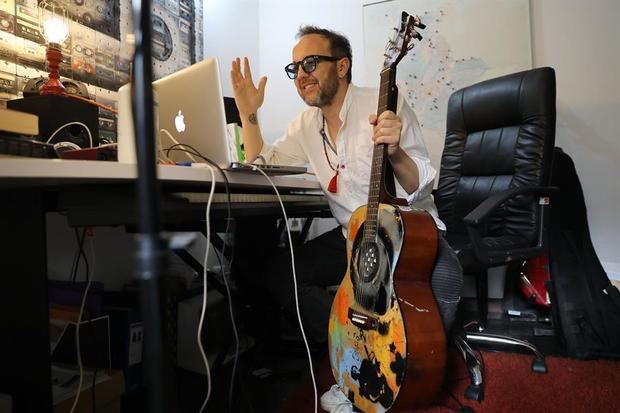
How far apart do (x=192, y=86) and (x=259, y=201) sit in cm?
37

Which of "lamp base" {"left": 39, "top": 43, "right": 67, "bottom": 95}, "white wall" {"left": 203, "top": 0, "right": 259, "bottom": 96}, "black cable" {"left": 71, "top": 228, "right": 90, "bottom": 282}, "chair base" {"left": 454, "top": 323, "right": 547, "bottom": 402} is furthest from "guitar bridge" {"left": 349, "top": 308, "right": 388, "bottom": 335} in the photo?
"white wall" {"left": 203, "top": 0, "right": 259, "bottom": 96}

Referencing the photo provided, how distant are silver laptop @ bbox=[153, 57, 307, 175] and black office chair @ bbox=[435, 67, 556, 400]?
702mm

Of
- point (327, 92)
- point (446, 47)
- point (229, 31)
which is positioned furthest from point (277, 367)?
point (229, 31)

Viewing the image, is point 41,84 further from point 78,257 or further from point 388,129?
point 388,129

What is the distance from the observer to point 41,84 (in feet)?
4.40

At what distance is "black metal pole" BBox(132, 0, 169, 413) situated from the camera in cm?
27

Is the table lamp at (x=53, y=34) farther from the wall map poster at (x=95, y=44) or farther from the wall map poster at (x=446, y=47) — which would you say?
the wall map poster at (x=446, y=47)

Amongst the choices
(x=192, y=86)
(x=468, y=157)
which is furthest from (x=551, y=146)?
(x=192, y=86)

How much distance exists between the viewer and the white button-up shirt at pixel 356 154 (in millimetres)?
1259

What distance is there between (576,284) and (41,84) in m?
2.18

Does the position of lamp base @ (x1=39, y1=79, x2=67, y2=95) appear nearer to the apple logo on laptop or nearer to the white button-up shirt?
the apple logo on laptop

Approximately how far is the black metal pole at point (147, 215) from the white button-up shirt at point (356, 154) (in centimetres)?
102

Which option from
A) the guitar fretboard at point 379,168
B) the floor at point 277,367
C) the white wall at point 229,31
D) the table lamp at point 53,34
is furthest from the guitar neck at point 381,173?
the white wall at point 229,31

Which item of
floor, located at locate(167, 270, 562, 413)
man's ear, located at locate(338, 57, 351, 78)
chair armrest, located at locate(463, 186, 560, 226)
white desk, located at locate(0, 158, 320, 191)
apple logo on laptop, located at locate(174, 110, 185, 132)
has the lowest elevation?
floor, located at locate(167, 270, 562, 413)
